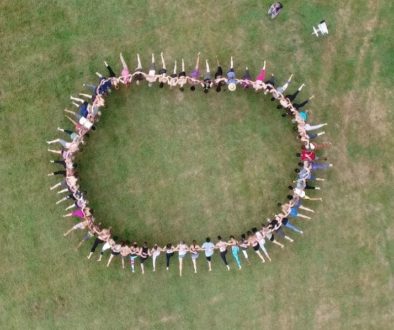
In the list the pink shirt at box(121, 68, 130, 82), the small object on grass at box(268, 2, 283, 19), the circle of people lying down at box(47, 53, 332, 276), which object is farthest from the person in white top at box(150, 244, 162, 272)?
the small object on grass at box(268, 2, 283, 19)

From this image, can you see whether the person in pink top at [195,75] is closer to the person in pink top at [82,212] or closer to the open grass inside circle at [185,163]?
the open grass inside circle at [185,163]

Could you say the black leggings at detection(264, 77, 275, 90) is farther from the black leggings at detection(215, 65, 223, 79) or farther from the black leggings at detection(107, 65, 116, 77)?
the black leggings at detection(107, 65, 116, 77)

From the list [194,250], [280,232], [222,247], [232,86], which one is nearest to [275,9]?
[232,86]

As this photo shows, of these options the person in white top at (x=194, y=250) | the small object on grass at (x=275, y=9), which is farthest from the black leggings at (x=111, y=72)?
the person in white top at (x=194, y=250)

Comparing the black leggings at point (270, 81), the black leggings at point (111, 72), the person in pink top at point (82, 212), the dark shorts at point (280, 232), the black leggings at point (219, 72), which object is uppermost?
the black leggings at point (111, 72)

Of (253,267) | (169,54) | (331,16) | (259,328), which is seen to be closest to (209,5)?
(169,54)

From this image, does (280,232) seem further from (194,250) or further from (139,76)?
(139,76)
